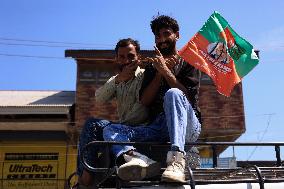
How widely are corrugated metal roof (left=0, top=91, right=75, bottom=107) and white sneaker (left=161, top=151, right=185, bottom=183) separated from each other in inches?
705

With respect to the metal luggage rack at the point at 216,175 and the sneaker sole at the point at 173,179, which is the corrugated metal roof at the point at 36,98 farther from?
the sneaker sole at the point at 173,179

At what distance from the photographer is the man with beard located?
10.1 ft

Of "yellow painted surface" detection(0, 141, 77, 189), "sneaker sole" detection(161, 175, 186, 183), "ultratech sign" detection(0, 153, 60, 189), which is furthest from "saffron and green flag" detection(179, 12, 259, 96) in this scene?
"ultratech sign" detection(0, 153, 60, 189)

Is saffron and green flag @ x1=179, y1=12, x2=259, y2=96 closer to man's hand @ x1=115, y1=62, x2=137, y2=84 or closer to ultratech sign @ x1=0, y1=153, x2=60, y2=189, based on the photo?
→ man's hand @ x1=115, y1=62, x2=137, y2=84

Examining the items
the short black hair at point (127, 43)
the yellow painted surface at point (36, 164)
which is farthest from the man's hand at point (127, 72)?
the yellow painted surface at point (36, 164)

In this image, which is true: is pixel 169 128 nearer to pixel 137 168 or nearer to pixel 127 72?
pixel 137 168

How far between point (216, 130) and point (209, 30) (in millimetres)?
16859

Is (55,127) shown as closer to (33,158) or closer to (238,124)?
(33,158)

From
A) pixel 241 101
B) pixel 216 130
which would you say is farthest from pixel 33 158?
pixel 241 101

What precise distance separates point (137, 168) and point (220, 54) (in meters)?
1.71

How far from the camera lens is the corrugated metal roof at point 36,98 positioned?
2167 cm

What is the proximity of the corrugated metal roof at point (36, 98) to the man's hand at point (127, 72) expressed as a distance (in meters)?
16.9

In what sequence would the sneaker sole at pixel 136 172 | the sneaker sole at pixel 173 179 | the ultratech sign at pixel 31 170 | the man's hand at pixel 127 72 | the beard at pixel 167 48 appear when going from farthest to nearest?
1. the ultratech sign at pixel 31 170
2. the beard at pixel 167 48
3. the man's hand at pixel 127 72
4. the sneaker sole at pixel 136 172
5. the sneaker sole at pixel 173 179

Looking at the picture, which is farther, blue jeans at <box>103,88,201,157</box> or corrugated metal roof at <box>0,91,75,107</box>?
corrugated metal roof at <box>0,91,75,107</box>
